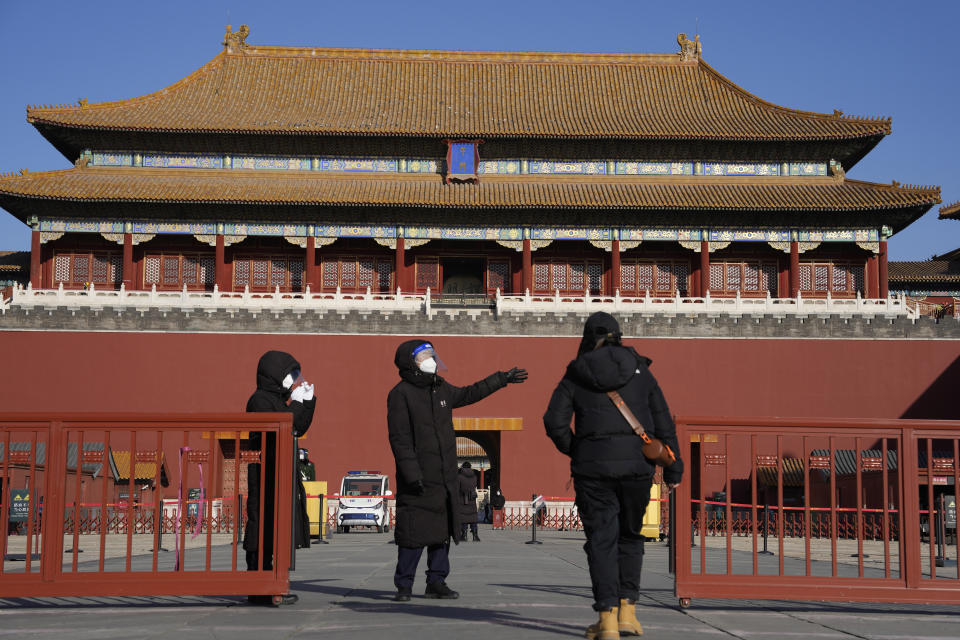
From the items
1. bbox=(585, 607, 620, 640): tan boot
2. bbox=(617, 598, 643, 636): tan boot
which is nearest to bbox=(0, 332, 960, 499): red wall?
bbox=(617, 598, 643, 636): tan boot

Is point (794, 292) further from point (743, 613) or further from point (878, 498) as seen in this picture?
Answer: point (743, 613)

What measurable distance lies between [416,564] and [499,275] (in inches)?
932

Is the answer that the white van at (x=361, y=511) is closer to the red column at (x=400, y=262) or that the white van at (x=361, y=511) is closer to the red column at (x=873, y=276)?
the red column at (x=400, y=262)

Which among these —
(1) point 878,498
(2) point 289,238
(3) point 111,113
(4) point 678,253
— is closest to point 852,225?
(4) point 678,253

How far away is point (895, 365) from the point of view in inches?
994

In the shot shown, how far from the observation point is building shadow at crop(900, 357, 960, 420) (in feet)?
82.3

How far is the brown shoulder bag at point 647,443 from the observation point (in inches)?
221

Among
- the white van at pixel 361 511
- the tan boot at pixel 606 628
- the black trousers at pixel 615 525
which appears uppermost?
the black trousers at pixel 615 525

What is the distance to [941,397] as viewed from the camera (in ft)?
82.5

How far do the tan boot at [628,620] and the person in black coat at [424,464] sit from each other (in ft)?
5.01

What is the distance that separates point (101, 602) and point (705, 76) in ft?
95.3

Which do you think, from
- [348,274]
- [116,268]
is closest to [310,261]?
[348,274]

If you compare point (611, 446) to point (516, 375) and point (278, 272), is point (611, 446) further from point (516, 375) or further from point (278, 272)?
point (278, 272)

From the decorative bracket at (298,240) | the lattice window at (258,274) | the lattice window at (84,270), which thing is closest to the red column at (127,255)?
the lattice window at (84,270)
